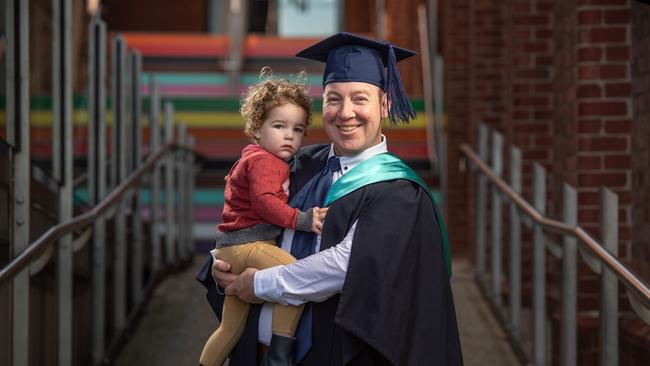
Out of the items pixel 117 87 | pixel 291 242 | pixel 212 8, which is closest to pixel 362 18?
pixel 212 8

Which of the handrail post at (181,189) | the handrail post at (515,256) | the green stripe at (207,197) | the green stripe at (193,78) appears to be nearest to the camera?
the handrail post at (515,256)

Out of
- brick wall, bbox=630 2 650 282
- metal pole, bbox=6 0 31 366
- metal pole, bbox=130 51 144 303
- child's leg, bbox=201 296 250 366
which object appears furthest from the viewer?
metal pole, bbox=130 51 144 303

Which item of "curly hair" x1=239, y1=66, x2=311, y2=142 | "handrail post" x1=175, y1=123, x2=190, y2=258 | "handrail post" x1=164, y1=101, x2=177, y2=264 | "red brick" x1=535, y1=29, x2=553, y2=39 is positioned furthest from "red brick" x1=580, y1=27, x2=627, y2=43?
"handrail post" x1=175, y1=123, x2=190, y2=258

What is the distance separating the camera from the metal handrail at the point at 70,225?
11.1 feet

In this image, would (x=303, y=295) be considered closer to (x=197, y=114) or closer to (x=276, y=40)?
(x=197, y=114)

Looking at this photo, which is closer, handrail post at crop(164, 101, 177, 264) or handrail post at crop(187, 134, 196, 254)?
handrail post at crop(164, 101, 177, 264)

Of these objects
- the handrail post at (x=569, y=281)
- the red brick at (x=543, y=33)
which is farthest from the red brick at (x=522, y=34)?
the handrail post at (x=569, y=281)

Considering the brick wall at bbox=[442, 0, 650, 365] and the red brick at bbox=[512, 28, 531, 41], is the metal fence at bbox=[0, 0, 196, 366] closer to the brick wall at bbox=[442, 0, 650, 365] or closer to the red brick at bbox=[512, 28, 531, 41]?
the brick wall at bbox=[442, 0, 650, 365]

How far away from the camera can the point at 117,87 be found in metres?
6.00

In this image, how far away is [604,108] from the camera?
15.3ft

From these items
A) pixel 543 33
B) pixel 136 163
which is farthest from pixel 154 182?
pixel 543 33

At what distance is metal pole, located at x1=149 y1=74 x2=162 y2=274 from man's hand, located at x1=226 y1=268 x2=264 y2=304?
160 inches

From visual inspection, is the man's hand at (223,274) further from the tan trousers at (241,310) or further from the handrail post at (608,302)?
the handrail post at (608,302)

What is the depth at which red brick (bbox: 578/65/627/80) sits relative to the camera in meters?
4.66
